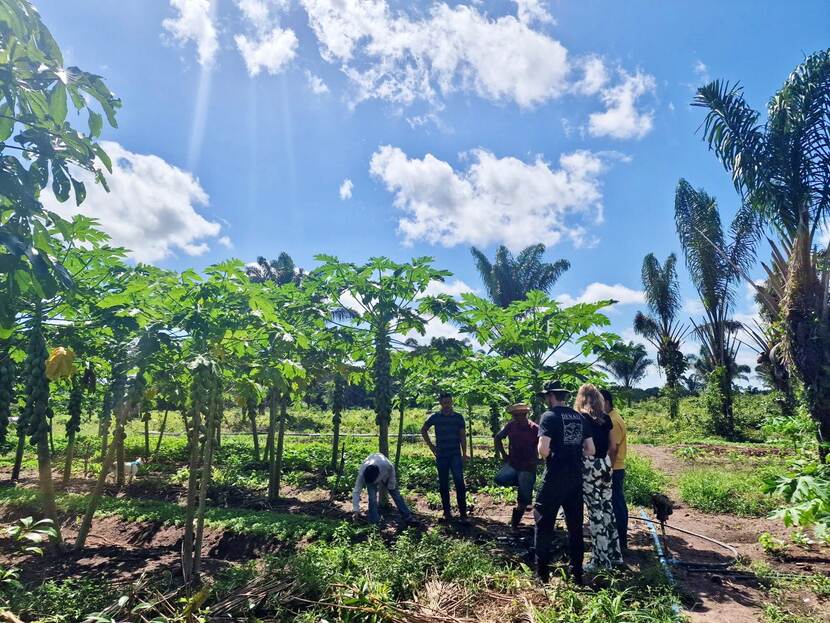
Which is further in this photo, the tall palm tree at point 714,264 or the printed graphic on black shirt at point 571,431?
the tall palm tree at point 714,264

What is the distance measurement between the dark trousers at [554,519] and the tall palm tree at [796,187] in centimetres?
666

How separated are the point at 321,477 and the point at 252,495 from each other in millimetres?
2208

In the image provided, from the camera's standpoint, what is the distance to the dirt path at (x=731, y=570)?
14.5ft

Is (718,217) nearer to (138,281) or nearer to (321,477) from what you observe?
(321,477)

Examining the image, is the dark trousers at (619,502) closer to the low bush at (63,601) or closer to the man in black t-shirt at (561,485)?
the man in black t-shirt at (561,485)

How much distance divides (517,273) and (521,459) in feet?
79.6

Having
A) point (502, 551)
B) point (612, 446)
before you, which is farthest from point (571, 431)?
point (502, 551)

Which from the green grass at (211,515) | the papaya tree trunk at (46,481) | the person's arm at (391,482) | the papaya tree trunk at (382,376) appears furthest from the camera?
the papaya tree trunk at (382,376)

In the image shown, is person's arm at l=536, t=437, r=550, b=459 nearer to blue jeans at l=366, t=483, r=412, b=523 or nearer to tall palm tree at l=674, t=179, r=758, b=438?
blue jeans at l=366, t=483, r=412, b=523

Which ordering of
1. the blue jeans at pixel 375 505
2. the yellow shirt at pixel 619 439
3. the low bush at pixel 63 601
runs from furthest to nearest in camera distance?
the blue jeans at pixel 375 505 → the yellow shirt at pixel 619 439 → the low bush at pixel 63 601

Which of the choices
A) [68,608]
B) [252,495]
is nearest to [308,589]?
[68,608]

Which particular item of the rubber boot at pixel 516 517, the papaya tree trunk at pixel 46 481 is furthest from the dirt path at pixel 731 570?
the papaya tree trunk at pixel 46 481

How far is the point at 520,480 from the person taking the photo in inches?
278

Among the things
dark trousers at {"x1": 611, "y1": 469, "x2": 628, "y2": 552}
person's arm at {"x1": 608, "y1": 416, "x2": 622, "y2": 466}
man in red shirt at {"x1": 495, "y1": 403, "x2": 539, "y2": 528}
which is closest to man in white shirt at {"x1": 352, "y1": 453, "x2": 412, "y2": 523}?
man in red shirt at {"x1": 495, "y1": 403, "x2": 539, "y2": 528}
